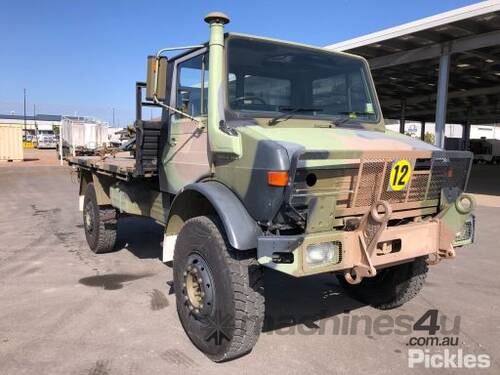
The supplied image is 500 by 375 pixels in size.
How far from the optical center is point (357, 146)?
3.47m

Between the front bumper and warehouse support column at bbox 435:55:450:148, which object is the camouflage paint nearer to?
the front bumper

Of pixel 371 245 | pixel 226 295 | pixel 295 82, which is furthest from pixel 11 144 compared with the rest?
pixel 371 245

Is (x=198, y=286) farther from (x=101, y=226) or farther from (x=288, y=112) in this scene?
(x=101, y=226)

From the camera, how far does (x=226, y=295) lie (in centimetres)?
339

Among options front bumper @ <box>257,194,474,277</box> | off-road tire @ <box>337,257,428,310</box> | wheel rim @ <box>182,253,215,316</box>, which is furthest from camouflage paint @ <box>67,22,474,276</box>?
off-road tire @ <box>337,257,428,310</box>

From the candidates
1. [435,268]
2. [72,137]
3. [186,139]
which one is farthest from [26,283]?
[72,137]

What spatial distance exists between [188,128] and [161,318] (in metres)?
1.74

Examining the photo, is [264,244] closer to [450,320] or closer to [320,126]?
[320,126]

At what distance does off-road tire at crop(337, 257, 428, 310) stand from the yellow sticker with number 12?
1106 mm

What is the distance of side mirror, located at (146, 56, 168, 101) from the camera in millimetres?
3955

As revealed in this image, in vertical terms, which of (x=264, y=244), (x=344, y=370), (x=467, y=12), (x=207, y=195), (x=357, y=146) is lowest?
(x=344, y=370)

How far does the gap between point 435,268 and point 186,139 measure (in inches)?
152

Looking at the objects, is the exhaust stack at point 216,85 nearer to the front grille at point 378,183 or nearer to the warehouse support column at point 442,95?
the front grille at point 378,183

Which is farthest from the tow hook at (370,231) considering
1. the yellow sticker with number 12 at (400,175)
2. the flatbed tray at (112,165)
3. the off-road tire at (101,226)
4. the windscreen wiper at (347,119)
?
the off-road tire at (101,226)
